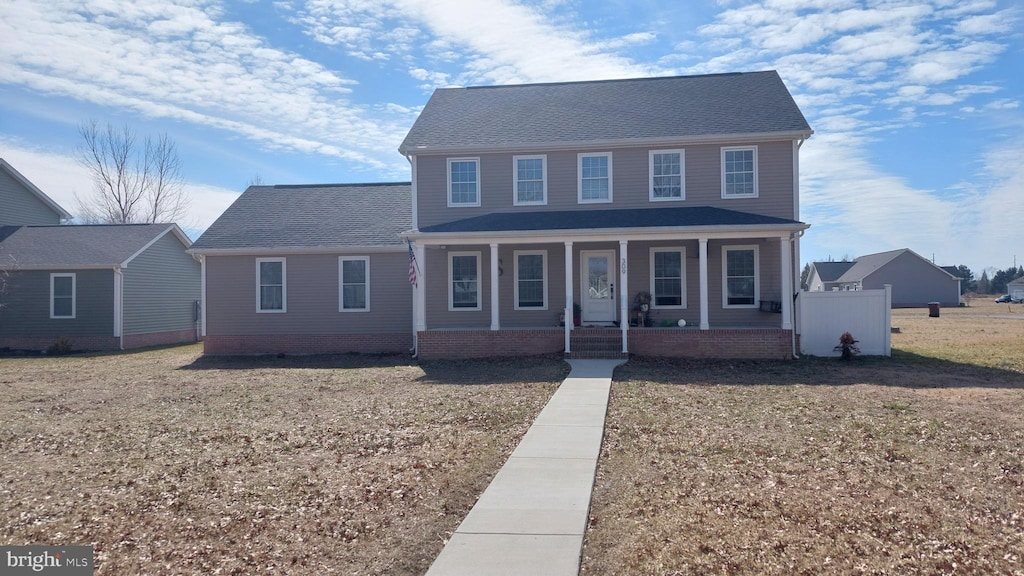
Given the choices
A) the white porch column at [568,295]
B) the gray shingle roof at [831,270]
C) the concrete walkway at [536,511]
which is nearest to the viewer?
the concrete walkway at [536,511]

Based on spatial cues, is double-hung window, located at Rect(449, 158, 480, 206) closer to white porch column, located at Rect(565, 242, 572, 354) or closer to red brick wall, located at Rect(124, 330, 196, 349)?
white porch column, located at Rect(565, 242, 572, 354)

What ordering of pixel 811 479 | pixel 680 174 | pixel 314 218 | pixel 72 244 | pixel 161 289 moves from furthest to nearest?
pixel 161 289, pixel 72 244, pixel 314 218, pixel 680 174, pixel 811 479

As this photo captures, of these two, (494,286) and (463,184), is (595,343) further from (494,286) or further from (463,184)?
(463,184)

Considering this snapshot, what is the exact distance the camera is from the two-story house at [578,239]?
16766 mm

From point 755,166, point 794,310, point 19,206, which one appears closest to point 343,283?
point 755,166

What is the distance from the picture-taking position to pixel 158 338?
25.7 meters

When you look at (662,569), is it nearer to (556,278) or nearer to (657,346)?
(657,346)

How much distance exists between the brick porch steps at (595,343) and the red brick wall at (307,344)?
17.4 feet

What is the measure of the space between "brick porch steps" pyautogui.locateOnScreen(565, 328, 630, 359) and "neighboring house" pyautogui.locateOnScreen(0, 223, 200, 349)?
1635 cm

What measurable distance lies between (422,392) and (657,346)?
6.49 metres

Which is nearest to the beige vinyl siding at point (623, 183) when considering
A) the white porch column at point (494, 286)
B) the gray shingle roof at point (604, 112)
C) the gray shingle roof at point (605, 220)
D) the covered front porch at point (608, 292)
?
the gray shingle roof at point (605, 220)

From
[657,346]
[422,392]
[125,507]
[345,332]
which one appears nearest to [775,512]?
[125,507]

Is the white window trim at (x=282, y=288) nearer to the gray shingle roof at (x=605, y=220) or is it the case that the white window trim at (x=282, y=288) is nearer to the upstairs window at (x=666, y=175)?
the gray shingle roof at (x=605, y=220)

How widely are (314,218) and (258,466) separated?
591 inches
